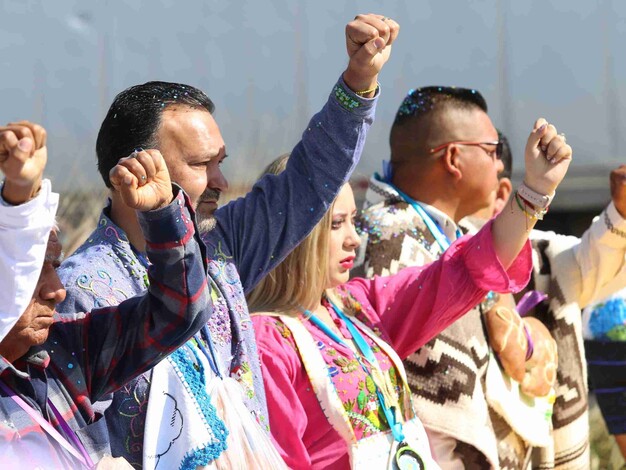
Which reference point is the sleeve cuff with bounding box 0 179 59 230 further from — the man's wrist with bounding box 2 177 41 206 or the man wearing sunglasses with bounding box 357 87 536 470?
the man wearing sunglasses with bounding box 357 87 536 470

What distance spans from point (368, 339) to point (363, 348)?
0.06 m

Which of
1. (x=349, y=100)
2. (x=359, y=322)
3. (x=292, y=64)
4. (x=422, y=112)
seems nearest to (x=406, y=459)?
(x=359, y=322)

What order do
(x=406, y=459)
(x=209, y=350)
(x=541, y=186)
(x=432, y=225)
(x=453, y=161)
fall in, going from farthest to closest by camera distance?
(x=453, y=161) → (x=432, y=225) → (x=541, y=186) → (x=406, y=459) → (x=209, y=350)

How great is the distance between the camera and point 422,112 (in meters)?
4.34

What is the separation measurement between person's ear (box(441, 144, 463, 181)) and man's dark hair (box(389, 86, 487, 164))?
9 cm

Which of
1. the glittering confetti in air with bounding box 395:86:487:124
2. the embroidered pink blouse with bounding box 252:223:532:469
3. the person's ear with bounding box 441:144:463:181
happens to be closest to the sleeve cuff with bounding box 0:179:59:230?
the embroidered pink blouse with bounding box 252:223:532:469

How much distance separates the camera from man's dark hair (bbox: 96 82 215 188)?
9.20 ft

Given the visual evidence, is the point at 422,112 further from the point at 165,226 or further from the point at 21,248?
the point at 21,248

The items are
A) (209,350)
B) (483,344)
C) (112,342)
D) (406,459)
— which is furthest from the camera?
(483,344)

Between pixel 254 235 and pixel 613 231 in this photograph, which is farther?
pixel 613 231

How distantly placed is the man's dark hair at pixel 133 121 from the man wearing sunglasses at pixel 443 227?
126cm

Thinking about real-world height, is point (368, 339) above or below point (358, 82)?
below

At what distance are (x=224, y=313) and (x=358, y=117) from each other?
537 mm

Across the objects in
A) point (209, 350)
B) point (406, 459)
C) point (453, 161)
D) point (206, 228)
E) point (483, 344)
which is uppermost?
point (206, 228)
